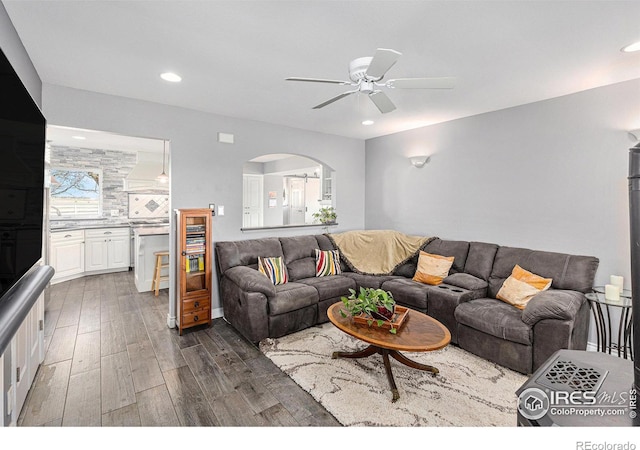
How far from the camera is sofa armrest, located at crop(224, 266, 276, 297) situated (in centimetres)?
322

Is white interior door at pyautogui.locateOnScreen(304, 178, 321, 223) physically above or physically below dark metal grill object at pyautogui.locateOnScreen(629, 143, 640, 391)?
above

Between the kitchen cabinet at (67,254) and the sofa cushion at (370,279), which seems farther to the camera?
the kitchen cabinet at (67,254)

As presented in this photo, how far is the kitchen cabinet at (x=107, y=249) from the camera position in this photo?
233 inches

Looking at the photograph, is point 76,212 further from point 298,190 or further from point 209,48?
point 209,48

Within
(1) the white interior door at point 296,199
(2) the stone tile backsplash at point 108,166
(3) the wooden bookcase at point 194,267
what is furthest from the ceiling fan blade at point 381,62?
(1) the white interior door at point 296,199

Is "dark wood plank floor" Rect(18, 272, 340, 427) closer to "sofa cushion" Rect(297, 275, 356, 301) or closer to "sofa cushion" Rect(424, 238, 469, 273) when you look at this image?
"sofa cushion" Rect(297, 275, 356, 301)

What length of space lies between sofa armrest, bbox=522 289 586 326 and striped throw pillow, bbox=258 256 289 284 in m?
2.56

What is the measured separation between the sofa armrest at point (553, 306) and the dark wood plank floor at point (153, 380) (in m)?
1.85

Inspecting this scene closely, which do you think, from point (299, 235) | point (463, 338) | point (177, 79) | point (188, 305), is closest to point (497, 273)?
point (463, 338)

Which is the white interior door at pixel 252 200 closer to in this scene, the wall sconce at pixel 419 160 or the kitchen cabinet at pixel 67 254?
the kitchen cabinet at pixel 67 254

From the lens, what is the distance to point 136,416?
83.3 inches

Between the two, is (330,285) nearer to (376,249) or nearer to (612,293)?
(376,249)

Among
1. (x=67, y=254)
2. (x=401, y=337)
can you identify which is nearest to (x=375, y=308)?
(x=401, y=337)

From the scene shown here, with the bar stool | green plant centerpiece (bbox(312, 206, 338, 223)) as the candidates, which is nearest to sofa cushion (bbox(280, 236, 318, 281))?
green plant centerpiece (bbox(312, 206, 338, 223))
